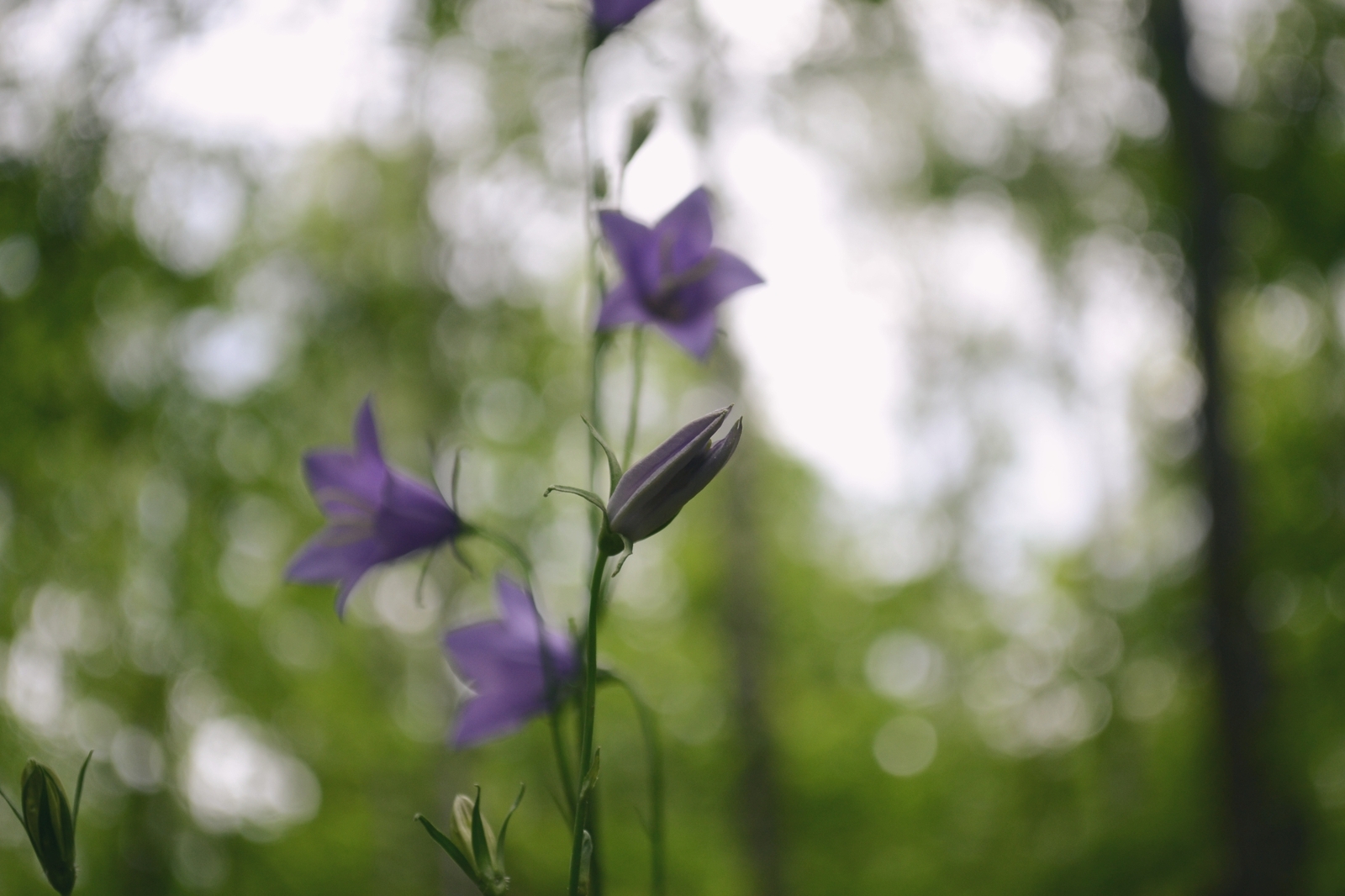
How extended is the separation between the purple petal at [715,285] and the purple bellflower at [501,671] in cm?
30

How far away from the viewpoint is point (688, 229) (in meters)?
0.81

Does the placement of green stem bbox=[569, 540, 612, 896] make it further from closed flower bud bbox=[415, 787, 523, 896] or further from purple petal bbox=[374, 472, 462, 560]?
purple petal bbox=[374, 472, 462, 560]

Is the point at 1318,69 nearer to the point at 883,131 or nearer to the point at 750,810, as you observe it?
the point at 883,131

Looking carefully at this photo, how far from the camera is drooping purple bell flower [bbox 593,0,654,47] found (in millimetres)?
785

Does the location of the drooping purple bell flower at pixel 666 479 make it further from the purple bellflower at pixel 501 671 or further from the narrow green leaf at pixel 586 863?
the purple bellflower at pixel 501 671

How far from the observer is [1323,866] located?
307 centimetres

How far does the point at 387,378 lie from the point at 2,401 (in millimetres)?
2946

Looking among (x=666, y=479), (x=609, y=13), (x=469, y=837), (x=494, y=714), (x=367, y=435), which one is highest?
(x=609, y=13)

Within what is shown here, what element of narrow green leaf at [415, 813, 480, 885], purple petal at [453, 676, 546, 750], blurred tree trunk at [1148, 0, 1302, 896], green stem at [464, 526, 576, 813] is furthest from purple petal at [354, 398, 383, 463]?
blurred tree trunk at [1148, 0, 1302, 896]

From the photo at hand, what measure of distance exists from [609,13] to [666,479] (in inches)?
18.1

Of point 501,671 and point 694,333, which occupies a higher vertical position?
point 694,333

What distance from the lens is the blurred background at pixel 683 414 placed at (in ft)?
8.55

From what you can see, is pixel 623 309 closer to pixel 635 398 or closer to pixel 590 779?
pixel 635 398

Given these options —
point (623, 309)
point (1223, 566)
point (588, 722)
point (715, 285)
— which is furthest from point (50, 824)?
point (1223, 566)
